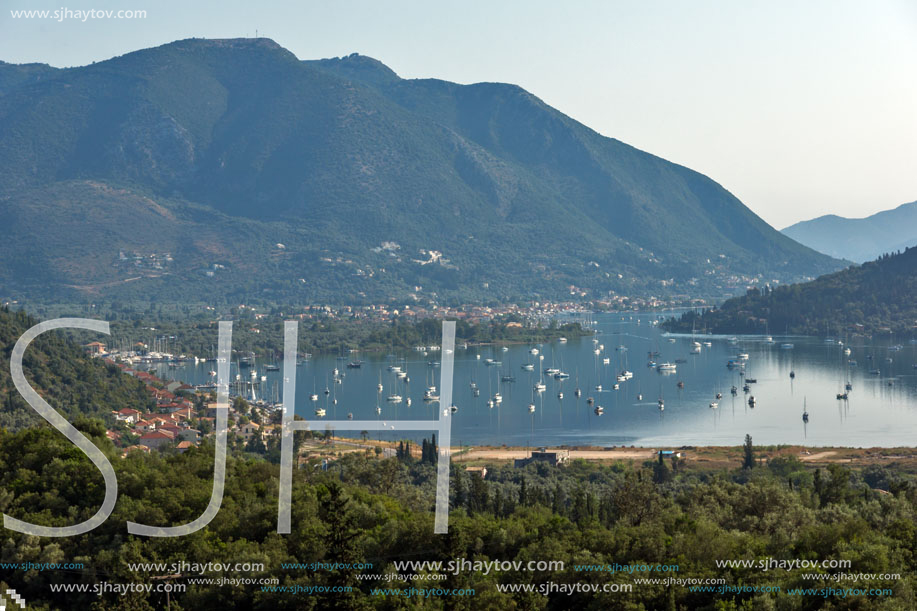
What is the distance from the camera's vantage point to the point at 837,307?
83188 mm

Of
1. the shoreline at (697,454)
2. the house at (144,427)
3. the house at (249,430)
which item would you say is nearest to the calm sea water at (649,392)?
the shoreline at (697,454)

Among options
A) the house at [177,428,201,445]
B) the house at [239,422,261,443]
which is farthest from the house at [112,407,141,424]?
the house at [239,422,261,443]

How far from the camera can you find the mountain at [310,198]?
119 metres

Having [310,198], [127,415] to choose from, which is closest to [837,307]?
[127,415]

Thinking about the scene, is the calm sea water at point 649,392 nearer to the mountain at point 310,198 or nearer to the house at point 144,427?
the house at point 144,427

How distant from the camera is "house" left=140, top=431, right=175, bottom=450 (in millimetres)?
31734

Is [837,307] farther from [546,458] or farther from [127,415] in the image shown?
[127,415]

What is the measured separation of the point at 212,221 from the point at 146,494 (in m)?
120

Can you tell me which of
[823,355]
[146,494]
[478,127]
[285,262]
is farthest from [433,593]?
[478,127]

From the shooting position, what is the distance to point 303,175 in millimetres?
142875

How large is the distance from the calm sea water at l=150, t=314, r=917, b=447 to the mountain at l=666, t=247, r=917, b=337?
166 inches

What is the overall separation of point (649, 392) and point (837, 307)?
3637cm

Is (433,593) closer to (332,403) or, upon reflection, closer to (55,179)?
(332,403)

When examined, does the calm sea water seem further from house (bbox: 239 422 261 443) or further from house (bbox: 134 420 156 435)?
house (bbox: 134 420 156 435)
